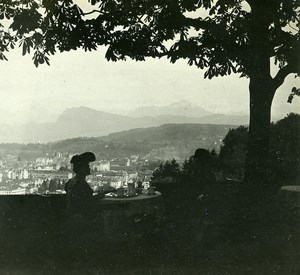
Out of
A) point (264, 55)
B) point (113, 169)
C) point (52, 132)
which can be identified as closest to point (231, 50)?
point (264, 55)

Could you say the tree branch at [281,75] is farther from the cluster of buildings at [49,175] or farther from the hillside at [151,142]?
the cluster of buildings at [49,175]

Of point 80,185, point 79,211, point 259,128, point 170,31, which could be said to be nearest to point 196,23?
point 170,31

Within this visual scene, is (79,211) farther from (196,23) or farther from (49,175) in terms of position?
(196,23)

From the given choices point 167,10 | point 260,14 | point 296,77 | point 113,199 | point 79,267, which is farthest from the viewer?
point 296,77

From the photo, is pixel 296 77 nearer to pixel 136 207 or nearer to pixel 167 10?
pixel 167 10

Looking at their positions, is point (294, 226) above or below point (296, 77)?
below

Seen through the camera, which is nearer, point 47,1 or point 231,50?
point 47,1
